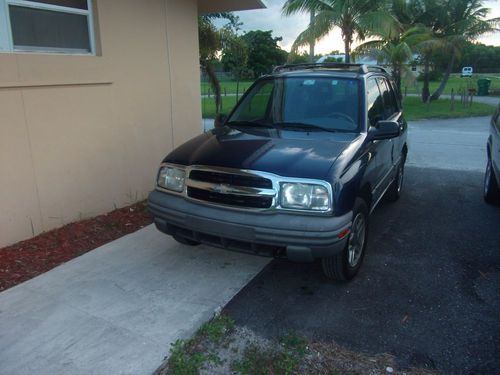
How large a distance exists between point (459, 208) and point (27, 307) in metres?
5.42

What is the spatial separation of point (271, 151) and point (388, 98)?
2.63 m

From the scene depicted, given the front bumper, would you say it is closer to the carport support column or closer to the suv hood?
the suv hood

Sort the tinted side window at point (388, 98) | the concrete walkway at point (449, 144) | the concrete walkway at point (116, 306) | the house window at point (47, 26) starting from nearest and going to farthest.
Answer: the concrete walkway at point (116, 306), the house window at point (47, 26), the tinted side window at point (388, 98), the concrete walkway at point (449, 144)

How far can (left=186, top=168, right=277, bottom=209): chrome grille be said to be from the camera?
138 inches

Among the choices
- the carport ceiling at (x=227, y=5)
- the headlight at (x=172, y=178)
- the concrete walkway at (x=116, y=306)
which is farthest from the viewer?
the carport ceiling at (x=227, y=5)

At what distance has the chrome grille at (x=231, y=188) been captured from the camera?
3518 mm

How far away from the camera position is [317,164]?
356cm

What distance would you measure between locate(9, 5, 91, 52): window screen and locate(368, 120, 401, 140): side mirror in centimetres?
356

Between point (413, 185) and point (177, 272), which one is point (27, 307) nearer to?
point (177, 272)

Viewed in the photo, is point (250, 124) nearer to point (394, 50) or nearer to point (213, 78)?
point (213, 78)

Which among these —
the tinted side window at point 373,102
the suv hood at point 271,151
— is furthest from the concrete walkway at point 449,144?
the suv hood at point 271,151

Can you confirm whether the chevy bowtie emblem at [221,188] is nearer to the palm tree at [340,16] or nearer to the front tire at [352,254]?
the front tire at [352,254]

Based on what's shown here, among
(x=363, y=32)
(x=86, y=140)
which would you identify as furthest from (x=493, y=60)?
(x=86, y=140)

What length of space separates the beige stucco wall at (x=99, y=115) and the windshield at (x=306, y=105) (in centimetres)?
176
